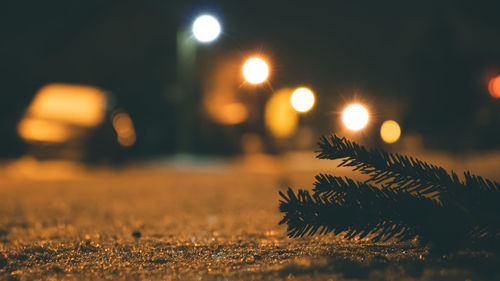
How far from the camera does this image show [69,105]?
44.7ft

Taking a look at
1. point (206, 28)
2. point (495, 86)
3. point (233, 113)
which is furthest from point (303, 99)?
point (233, 113)

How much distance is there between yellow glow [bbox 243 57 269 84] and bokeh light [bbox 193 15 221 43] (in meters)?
2.29

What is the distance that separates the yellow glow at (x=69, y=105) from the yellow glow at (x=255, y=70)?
7840 millimetres

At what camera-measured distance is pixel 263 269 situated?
6.25 ft

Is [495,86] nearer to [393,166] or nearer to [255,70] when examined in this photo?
[255,70]

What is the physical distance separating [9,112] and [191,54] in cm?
580

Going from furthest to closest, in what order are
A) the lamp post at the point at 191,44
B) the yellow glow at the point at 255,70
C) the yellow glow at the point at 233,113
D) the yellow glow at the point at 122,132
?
the yellow glow at the point at 233,113
the yellow glow at the point at 122,132
the lamp post at the point at 191,44
the yellow glow at the point at 255,70

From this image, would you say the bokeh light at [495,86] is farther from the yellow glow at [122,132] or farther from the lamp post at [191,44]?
the yellow glow at [122,132]

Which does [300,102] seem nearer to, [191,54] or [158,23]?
[191,54]

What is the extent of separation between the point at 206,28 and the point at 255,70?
269 centimetres

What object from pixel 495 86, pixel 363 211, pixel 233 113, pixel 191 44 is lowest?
pixel 363 211

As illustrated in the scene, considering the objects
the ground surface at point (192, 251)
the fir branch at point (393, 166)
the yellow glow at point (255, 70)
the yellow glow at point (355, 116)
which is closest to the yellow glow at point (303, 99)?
the yellow glow at point (355, 116)

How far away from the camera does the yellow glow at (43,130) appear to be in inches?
439

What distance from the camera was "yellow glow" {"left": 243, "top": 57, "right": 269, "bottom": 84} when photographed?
6066 millimetres
